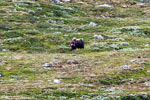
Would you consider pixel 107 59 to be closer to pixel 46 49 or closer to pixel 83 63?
pixel 83 63

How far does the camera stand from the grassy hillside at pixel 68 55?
27891 millimetres

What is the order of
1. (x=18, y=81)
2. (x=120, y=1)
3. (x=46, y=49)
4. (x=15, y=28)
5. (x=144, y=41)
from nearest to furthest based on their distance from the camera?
1. (x=18, y=81)
2. (x=46, y=49)
3. (x=144, y=41)
4. (x=15, y=28)
5. (x=120, y=1)

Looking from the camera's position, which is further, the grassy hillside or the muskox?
the muskox

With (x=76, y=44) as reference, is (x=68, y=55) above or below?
below

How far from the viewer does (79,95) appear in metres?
26.5

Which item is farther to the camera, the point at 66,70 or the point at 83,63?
the point at 83,63

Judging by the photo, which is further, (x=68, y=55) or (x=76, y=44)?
(x=76, y=44)

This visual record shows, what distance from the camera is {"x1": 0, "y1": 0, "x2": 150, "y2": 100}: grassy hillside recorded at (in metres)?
27.9

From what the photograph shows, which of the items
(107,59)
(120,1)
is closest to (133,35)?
(107,59)

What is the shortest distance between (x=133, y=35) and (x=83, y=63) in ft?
97.4

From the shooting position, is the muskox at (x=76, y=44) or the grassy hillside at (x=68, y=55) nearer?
the grassy hillside at (x=68, y=55)

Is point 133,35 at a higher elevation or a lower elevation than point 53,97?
lower

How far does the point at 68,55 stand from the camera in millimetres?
47688

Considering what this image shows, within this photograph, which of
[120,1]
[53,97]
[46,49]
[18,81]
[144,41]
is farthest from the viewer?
[120,1]
